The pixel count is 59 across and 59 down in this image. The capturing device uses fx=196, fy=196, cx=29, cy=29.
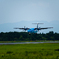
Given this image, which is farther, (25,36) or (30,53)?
(25,36)

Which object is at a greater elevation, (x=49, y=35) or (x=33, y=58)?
(x=33, y=58)

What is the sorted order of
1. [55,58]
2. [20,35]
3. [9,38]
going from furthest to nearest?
[20,35] → [9,38] → [55,58]

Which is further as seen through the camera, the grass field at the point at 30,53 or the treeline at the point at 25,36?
the treeline at the point at 25,36

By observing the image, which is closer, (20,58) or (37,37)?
(20,58)

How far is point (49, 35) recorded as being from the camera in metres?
182

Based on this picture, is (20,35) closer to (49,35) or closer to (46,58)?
(49,35)

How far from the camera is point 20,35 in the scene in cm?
17362

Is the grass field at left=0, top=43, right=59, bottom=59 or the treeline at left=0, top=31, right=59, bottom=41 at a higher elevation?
the grass field at left=0, top=43, right=59, bottom=59

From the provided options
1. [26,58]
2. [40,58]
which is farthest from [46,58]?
[26,58]

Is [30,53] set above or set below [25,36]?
above

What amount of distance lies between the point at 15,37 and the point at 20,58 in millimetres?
138102

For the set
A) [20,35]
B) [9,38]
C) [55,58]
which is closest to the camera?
[55,58]

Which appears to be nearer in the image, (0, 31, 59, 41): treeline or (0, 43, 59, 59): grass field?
(0, 43, 59, 59): grass field

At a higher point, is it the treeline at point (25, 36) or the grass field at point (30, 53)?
the grass field at point (30, 53)
